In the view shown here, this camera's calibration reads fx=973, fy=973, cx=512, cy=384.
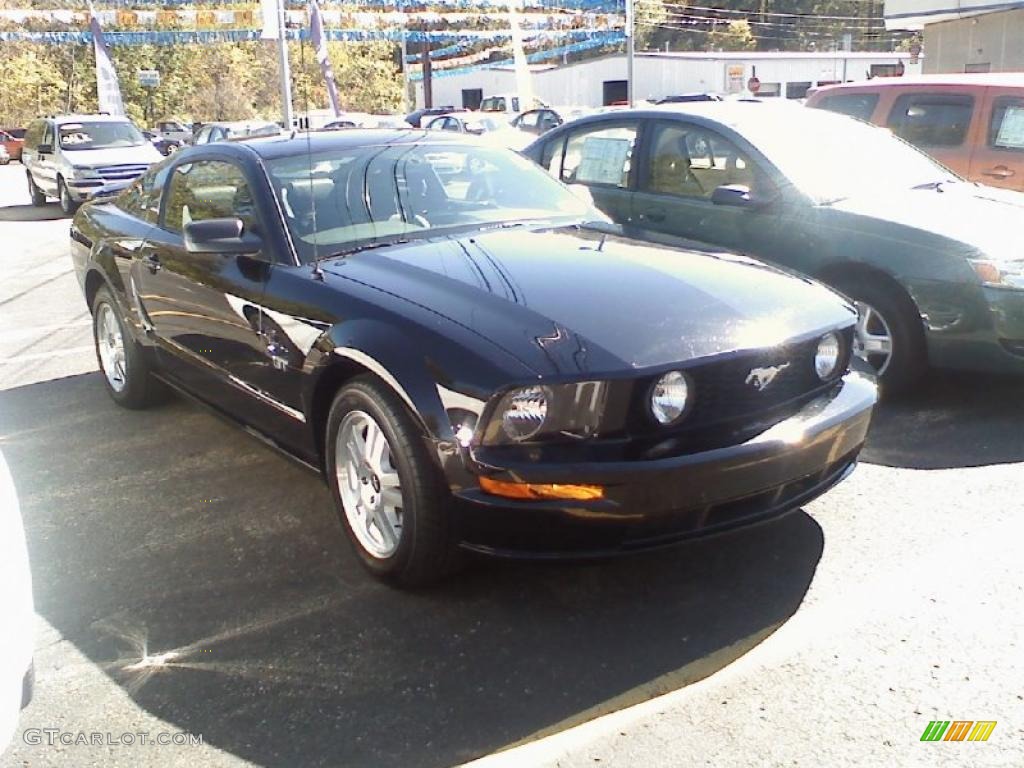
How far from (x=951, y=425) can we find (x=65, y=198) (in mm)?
16420

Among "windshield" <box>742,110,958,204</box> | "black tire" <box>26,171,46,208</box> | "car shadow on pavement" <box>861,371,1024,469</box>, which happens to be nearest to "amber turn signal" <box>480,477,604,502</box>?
"car shadow on pavement" <box>861,371,1024,469</box>

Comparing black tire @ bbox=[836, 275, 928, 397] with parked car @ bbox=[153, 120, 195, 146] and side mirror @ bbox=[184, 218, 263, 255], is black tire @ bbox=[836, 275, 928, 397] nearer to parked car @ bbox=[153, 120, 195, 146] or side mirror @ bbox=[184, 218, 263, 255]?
side mirror @ bbox=[184, 218, 263, 255]

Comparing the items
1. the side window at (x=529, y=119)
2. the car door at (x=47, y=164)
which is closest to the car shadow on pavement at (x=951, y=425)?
the car door at (x=47, y=164)

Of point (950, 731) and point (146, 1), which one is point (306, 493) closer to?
point (950, 731)

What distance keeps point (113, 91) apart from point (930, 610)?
989 inches

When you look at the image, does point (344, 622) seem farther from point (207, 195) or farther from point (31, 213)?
point (31, 213)

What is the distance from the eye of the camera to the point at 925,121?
27.3 feet

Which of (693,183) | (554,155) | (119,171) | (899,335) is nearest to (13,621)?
(899,335)

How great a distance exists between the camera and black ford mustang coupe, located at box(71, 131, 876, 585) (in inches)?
114

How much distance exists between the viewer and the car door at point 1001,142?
7863 millimetres

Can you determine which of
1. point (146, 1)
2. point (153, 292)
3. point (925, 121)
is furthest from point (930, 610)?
point (146, 1)

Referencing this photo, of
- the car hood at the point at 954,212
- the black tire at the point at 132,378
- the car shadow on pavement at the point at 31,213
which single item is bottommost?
the car shadow on pavement at the point at 31,213

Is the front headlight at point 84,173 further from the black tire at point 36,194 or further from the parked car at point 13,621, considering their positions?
the parked car at point 13,621

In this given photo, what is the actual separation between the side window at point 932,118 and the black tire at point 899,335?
380 centimetres
